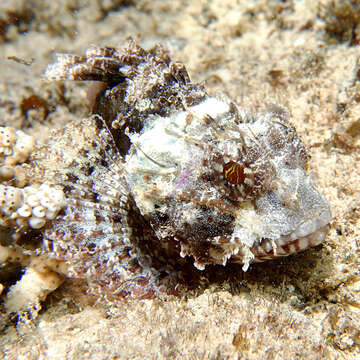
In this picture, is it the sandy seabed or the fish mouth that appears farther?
the fish mouth

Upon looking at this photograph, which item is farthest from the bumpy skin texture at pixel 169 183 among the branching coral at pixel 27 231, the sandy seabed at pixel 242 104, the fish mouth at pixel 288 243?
the sandy seabed at pixel 242 104

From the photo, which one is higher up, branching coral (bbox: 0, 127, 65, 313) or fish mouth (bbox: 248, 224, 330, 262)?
branching coral (bbox: 0, 127, 65, 313)

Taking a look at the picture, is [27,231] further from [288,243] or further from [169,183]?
[288,243]

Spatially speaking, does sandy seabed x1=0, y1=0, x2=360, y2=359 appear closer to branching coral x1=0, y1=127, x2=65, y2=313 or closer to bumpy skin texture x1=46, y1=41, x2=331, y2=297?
branching coral x1=0, y1=127, x2=65, y2=313

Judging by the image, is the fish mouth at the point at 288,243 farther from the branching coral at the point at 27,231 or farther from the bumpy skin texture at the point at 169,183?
the branching coral at the point at 27,231

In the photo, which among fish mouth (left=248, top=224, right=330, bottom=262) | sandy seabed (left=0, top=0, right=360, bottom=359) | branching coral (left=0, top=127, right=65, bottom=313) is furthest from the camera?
branching coral (left=0, top=127, right=65, bottom=313)

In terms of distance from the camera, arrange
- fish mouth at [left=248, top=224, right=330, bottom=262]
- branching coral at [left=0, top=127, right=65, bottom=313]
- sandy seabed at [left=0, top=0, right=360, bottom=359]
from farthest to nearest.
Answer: branching coral at [left=0, top=127, right=65, bottom=313]
fish mouth at [left=248, top=224, right=330, bottom=262]
sandy seabed at [left=0, top=0, right=360, bottom=359]

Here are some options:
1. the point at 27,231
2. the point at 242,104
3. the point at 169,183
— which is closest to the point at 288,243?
the point at 169,183

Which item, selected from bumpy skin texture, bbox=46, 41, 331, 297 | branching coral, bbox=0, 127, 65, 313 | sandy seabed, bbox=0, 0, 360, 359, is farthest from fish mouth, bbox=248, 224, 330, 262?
branching coral, bbox=0, 127, 65, 313
